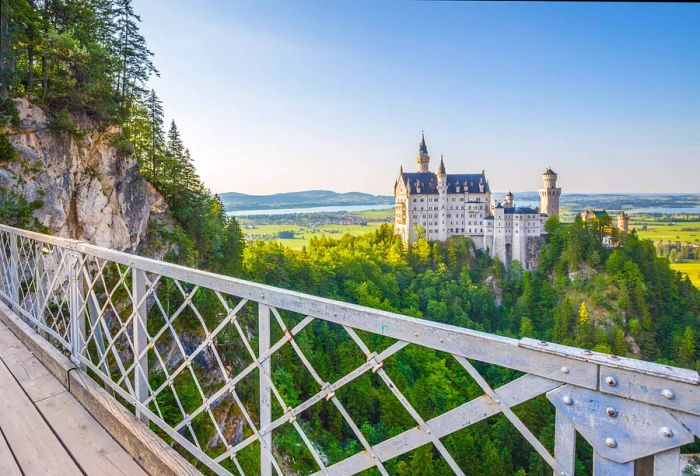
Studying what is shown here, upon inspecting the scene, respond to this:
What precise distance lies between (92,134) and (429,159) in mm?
68312

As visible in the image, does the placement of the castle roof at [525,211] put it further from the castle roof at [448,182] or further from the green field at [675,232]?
the green field at [675,232]

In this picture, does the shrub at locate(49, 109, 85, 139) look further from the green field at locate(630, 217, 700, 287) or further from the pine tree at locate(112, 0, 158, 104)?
the green field at locate(630, 217, 700, 287)

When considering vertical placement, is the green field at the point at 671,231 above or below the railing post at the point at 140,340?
below

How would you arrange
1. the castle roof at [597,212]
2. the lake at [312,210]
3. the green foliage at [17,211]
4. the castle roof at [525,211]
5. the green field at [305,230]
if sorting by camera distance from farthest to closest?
the lake at [312,210], the green field at [305,230], the castle roof at [597,212], the castle roof at [525,211], the green foliage at [17,211]

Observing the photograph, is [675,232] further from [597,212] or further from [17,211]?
[17,211]

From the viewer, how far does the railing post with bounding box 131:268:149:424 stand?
3010mm

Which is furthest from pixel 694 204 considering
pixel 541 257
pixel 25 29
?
pixel 25 29

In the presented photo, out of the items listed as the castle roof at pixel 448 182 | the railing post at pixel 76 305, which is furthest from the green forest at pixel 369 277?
the castle roof at pixel 448 182

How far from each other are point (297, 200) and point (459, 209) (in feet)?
250

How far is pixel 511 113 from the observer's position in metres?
123

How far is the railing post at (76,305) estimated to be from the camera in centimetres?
383

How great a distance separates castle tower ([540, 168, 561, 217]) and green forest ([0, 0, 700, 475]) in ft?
15.8

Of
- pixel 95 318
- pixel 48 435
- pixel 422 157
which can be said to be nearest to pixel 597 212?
pixel 422 157

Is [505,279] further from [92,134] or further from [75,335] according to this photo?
[75,335]
